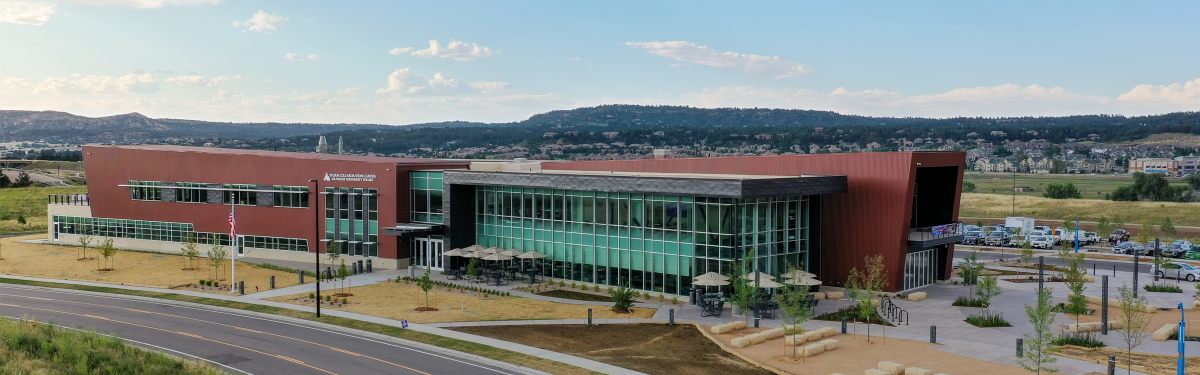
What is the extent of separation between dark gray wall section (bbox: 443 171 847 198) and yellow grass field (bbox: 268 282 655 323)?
738cm

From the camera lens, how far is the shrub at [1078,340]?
39.4 metres

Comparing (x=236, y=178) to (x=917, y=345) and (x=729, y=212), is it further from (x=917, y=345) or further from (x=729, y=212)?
(x=917, y=345)

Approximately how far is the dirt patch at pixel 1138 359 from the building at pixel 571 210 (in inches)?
603

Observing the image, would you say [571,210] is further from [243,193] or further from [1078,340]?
[243,193]

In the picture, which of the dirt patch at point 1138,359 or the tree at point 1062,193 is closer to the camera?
the dirt patch at point 1138,359

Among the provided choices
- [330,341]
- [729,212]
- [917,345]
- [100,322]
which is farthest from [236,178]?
[917,345]

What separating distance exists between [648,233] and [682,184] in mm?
4605

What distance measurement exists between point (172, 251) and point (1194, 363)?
2901 inches

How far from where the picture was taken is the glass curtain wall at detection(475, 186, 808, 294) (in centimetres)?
5072

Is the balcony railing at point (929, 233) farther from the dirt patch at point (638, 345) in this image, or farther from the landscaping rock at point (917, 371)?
the landscaping rock at point (917, 371)

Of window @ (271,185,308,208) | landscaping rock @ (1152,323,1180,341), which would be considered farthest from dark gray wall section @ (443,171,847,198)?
landscaping rock @ (1152,323,1180,341)

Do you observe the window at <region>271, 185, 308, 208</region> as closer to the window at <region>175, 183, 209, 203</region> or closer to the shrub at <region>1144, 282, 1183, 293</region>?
the window at <region>175, 183, 209, 203</region>

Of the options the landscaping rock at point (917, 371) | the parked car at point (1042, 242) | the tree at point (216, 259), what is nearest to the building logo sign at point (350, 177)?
the tree at point (216, 259)

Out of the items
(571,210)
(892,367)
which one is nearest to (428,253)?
(571,210)
